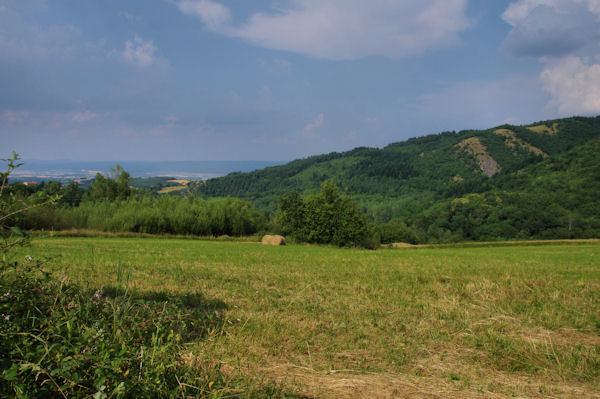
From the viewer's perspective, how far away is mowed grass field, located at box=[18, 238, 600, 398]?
379 cm

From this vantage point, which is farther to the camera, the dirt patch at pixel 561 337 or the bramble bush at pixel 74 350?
the dirt patch at pixel 561 337

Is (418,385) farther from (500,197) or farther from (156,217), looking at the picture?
(500,197)

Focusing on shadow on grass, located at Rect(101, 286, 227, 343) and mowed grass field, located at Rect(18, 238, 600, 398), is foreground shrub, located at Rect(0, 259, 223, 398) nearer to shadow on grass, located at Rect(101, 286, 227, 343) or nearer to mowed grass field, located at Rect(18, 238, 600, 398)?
shadow on grass, located at Rect(101, 286, 227, 343)

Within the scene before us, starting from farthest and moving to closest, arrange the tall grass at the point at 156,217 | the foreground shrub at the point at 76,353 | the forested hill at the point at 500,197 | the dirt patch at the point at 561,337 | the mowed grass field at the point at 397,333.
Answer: the forested hill at the point at 500,197, the tall grass at the point at 156,217, the dirt patch at the point at 561,337, the mowed grass field at the point at 397,333, the foreground shrub at the point at 76,353

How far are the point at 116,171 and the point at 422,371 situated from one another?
53134mm

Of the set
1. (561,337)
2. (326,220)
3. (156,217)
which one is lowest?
(326,220)

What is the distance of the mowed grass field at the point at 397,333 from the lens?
12.4 feet

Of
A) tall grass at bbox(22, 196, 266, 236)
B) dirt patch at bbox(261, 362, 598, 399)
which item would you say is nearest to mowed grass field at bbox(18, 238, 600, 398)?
dirt patch at bbox(261, 362, 598, 399)

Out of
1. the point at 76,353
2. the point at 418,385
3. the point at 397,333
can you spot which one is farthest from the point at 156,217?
the point at 418,385

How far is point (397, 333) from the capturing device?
5.32 metres

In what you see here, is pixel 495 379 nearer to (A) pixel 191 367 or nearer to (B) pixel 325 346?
(B) pixel 325 346

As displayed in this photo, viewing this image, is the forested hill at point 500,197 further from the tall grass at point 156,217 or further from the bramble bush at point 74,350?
the bramble bush at point 74,350

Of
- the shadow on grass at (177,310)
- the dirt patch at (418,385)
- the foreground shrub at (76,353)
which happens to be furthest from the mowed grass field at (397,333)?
the foreground shrub at (76,353)

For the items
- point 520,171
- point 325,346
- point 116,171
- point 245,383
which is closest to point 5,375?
point 245,383
